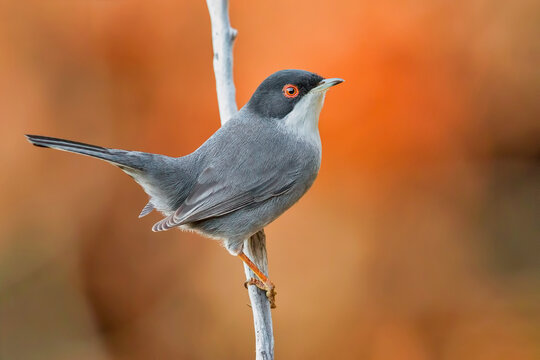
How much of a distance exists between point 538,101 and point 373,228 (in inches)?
83.8

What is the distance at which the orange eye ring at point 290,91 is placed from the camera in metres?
3.87

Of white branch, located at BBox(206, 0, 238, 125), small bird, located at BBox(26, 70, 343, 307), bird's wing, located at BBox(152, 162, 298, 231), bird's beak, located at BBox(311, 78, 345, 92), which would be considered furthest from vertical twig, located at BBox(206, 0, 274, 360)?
bird's beak, located at BBox(311, 78, 345, 92)

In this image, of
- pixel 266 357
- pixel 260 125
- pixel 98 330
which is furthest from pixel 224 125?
pixel 98 330

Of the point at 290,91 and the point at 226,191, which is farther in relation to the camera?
the point at 290,91

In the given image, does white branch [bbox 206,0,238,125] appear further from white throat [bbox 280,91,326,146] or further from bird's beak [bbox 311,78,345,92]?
bird's beak [bbox 311,78,345,92]

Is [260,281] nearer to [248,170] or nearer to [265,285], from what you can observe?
[265,285]

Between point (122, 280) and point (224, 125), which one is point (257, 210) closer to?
point (224, 125)

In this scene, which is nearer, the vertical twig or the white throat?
the white throat

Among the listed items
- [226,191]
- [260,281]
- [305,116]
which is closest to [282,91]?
[305,116]

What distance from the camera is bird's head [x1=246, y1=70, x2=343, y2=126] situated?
3.86 m

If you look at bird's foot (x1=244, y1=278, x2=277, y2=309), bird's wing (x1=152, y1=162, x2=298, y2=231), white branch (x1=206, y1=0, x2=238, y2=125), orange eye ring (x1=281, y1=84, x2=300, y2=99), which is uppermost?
white branch (x1=206, y1=0, x2=238, y2=125)

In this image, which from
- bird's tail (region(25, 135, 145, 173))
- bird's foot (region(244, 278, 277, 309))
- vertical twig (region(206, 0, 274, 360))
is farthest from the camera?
vertical twig (region(206, 0, 274, 360))

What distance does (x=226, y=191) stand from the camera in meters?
3.77

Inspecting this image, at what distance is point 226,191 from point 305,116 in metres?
0.75
